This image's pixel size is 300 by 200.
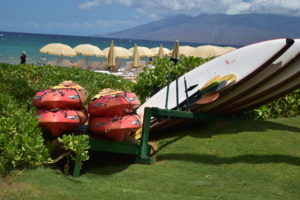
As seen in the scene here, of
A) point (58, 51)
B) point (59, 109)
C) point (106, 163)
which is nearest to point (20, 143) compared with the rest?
point (59, 109)

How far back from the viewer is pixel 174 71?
27.3ft

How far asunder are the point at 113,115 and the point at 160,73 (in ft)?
10.9

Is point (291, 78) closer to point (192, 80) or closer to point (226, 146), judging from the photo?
point (226, 146)

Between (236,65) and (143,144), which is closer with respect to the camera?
(143,144)

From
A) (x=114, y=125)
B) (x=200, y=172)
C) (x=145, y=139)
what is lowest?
(x=200, y=172)

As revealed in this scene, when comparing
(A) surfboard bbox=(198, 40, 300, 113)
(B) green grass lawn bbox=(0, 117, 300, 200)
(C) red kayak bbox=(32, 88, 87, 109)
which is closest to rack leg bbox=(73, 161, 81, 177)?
(B) green grass lawn bbox=(0, 117, 300, 200)

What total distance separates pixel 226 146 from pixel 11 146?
2.87m

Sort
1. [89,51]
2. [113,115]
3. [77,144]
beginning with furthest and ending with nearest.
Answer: [89,51] < [113,115] < [77,144]

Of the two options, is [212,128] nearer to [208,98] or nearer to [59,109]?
[208,98]

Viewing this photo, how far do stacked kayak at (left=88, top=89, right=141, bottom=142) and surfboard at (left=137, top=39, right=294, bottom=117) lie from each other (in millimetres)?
1674

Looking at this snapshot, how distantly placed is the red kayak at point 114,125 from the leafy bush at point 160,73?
3.10m

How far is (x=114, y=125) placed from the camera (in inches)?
202

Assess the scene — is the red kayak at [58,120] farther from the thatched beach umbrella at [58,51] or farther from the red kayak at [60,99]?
the thatched beach umbrella at [58,51]

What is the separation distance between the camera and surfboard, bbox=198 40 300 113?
5934mm
